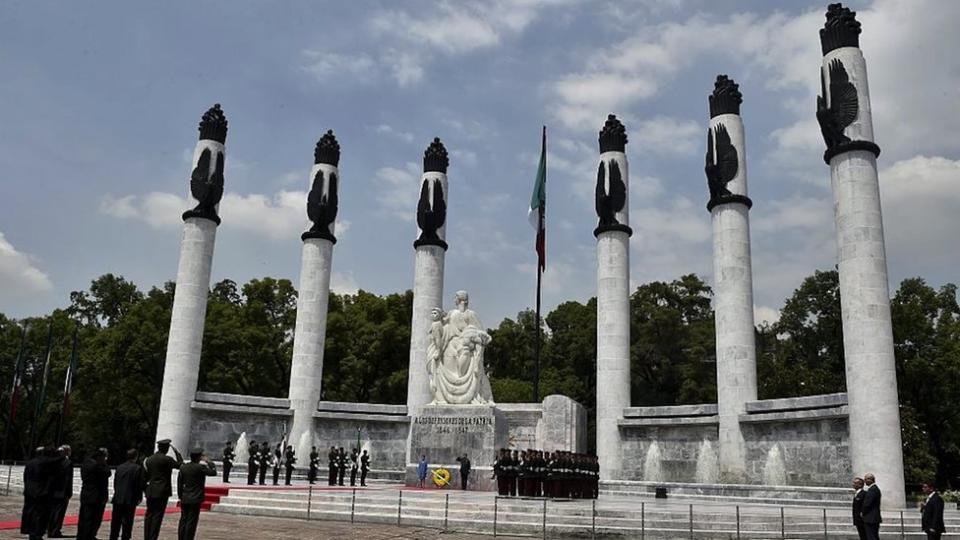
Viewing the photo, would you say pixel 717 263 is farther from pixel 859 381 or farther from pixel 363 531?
pixel 363 531

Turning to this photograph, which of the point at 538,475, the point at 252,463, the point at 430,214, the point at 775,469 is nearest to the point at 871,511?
the point at 538,475

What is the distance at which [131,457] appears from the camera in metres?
10.6

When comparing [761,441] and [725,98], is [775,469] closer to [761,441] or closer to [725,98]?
[761,441]

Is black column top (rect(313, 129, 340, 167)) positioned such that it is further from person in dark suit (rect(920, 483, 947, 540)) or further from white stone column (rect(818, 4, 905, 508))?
person in dark suit (rect(920, 483, 947, 540))

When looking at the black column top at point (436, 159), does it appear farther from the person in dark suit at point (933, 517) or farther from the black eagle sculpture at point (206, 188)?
the person in dark suit at point (933, 517)

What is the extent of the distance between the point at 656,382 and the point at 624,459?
68.5 ft

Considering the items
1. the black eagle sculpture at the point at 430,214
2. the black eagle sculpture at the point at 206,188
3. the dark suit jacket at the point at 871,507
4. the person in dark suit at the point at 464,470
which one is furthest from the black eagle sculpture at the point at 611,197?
the dark suit jacket at the point at 871,507

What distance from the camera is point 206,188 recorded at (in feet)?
99.7

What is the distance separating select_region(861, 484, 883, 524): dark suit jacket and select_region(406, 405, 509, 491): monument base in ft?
40.2

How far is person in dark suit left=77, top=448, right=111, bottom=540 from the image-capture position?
10.4 meters

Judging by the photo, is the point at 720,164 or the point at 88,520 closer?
the point at 88,520

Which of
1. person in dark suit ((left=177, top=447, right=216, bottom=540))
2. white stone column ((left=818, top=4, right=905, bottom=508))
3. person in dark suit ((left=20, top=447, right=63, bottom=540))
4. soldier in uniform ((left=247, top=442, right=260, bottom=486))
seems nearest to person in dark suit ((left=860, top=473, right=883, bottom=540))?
person in dark suit ((left=177, top=447, right=216, bottom=540))

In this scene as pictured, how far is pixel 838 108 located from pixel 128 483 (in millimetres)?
21950

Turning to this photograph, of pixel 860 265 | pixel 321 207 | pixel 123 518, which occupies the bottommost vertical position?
pixel 123 518
